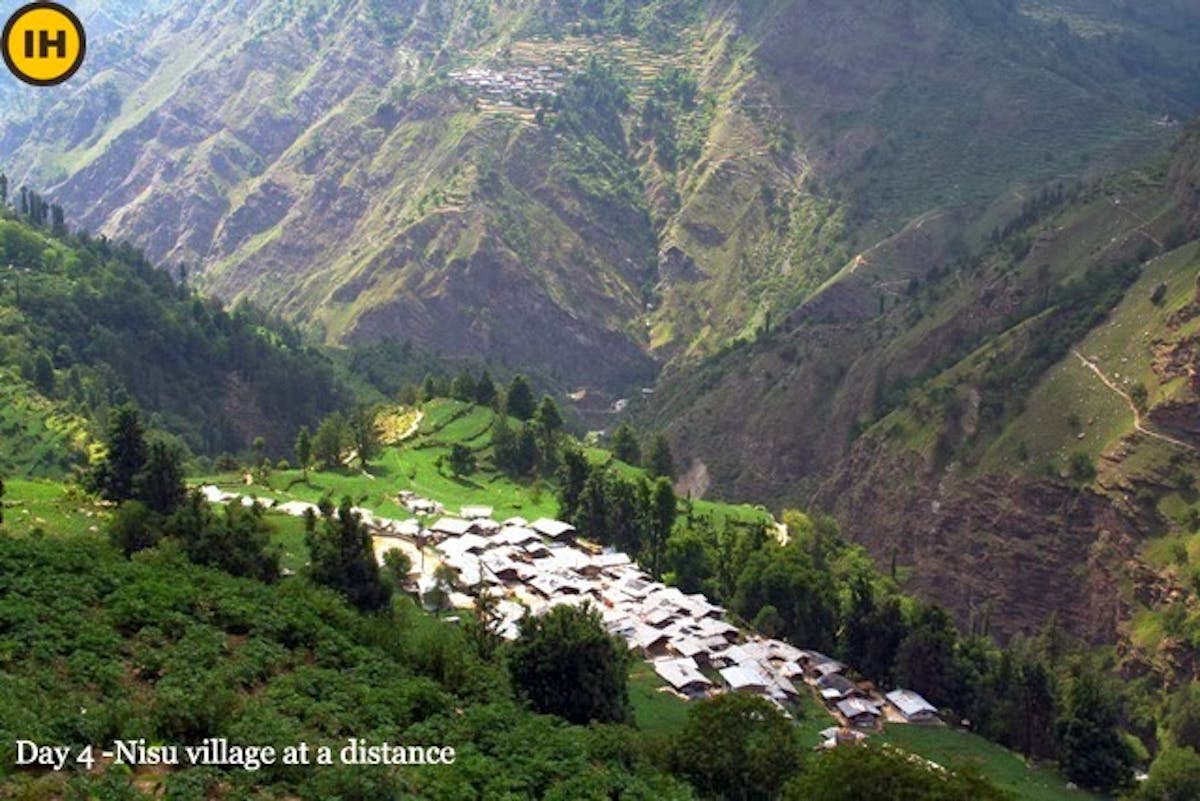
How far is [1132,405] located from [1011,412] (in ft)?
39.1

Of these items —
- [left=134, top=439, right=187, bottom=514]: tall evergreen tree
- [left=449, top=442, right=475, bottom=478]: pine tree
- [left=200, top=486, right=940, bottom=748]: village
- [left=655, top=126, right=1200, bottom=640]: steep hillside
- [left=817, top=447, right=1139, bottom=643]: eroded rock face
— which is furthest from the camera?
[left=655, top=126, right=1200, bottom=640]: steep hillside

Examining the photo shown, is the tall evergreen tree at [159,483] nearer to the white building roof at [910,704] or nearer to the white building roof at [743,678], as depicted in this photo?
the white building roof at [743,678]

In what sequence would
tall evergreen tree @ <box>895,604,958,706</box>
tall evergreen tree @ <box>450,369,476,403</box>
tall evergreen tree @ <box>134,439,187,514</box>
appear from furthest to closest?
tall evergreen tree @ <box>450,369,476,403</box> < tall evergreen tree @ <box>895,604,958,706</box> < tall evergreen tree @ <box>134,439,187,514</box>

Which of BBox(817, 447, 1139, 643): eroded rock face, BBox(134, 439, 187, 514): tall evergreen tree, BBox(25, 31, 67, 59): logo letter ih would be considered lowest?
BBox(817, 447, 1139, 643): eroded rock face

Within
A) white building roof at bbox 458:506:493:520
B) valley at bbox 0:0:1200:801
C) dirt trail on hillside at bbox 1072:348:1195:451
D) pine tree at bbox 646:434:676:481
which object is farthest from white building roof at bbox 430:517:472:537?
Answer: dirt trail on hillside at bbox 1072:348:1195:451

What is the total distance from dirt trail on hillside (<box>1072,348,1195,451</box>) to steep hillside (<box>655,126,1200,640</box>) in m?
0.16

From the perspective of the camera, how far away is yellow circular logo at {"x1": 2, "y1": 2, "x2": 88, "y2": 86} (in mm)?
23766

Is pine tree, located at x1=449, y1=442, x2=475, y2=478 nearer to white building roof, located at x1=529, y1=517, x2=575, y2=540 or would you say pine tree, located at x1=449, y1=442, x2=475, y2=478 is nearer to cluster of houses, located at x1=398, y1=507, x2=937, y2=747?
white building roof, located at x1=529, y1=517, x2=575, y2=540

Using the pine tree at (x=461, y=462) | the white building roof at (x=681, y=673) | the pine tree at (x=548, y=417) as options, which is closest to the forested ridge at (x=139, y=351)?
the pine tree at (x=461, y=462)

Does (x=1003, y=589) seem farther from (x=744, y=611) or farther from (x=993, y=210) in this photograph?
(x=993, y=210)

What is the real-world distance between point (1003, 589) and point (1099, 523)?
31.3 ft

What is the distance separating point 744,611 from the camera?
252 feet

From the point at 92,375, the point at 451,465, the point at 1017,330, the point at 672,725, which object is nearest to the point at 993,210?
the point at 1017,330

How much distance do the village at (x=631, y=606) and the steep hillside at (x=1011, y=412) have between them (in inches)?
1455
